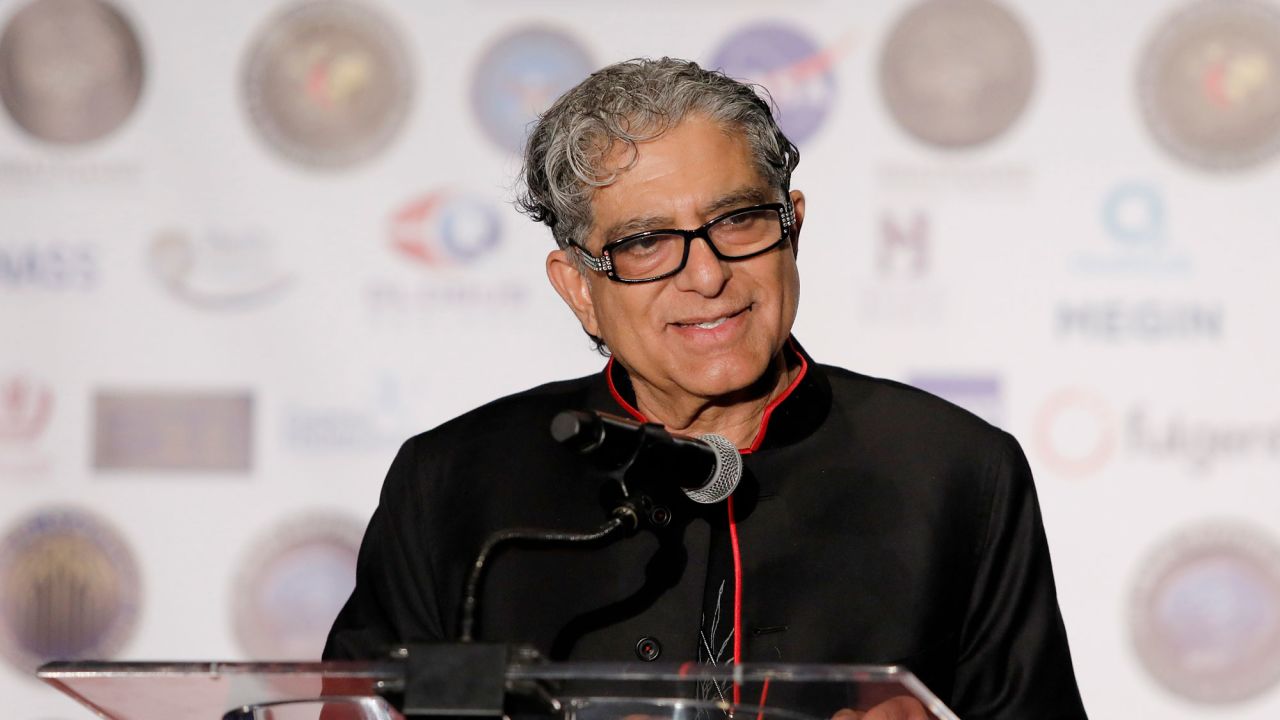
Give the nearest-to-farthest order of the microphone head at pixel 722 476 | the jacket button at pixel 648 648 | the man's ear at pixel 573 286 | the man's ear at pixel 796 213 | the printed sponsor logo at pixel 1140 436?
the microphone head at pixel 722 476 → the jacket button at pixel 648 648 → the man's ear at pixel 796 213 → the man's ear at pixel 573 286 → the printed sponsor logo at pixel 1140 436

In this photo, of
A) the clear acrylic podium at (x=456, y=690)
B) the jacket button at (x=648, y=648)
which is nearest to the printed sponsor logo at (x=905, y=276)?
the jacket button at (x=648, y=648)

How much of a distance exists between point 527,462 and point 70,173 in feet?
5.64

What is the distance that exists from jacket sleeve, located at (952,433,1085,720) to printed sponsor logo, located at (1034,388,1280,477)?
105 cm

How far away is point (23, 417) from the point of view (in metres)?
3.38

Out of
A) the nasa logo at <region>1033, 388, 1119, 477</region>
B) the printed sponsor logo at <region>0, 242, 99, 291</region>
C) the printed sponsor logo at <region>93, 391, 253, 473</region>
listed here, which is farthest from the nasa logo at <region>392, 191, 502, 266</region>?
the nasa logo at <region>1033, 388, 1119, 477</region>

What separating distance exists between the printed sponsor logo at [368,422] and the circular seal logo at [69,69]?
2.84 ft

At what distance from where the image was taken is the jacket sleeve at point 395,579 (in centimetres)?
209

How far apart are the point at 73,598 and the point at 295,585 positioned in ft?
1.74

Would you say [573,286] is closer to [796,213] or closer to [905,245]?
[796,213]

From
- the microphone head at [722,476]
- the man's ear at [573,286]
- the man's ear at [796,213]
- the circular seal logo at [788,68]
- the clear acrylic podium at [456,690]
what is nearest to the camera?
the clear acrylic podium at [456,690]

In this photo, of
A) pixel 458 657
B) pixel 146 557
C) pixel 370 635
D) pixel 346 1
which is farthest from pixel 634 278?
pixel 146 557

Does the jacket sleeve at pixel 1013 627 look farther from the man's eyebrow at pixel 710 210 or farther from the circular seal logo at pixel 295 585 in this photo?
the circular seal logo at pixel 295 585

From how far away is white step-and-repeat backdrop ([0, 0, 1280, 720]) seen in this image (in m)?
3.08

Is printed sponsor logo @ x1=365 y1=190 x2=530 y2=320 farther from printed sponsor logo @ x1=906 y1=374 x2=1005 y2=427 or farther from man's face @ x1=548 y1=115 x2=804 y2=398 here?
man's face @ x1=548 y1=115 x2=804 y2=398
